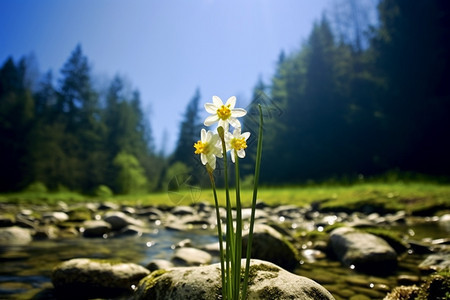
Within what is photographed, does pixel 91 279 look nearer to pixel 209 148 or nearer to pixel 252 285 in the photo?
pixel 252 285

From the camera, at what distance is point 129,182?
34.3 m

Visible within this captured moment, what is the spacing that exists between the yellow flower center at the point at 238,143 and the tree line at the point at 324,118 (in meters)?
14.6

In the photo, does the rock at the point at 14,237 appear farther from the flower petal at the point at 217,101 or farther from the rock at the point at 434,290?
the rock at the point at 434,290

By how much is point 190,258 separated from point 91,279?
1.53m

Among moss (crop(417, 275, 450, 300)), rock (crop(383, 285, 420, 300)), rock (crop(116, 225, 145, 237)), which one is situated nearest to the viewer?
moss (crop(417, 275, 450, 300))

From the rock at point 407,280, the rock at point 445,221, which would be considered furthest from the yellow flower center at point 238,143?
the rock at point 445,221

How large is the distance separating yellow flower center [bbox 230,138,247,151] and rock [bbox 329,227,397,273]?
3.60m

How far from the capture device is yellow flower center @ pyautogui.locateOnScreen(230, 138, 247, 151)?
1630mm

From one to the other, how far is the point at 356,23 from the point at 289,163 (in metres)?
18.6

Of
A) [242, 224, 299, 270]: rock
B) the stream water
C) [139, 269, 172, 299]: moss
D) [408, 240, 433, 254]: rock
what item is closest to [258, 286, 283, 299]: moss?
[139, 269, 172, 299]: moss

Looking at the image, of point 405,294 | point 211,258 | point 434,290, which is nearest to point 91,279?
point 211,258

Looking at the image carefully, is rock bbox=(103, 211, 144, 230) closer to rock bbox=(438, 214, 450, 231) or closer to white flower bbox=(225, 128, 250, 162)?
white flower bbox=(225, 128, 250, 162)

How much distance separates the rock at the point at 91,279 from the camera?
348 cm

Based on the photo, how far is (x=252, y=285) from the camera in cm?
222
